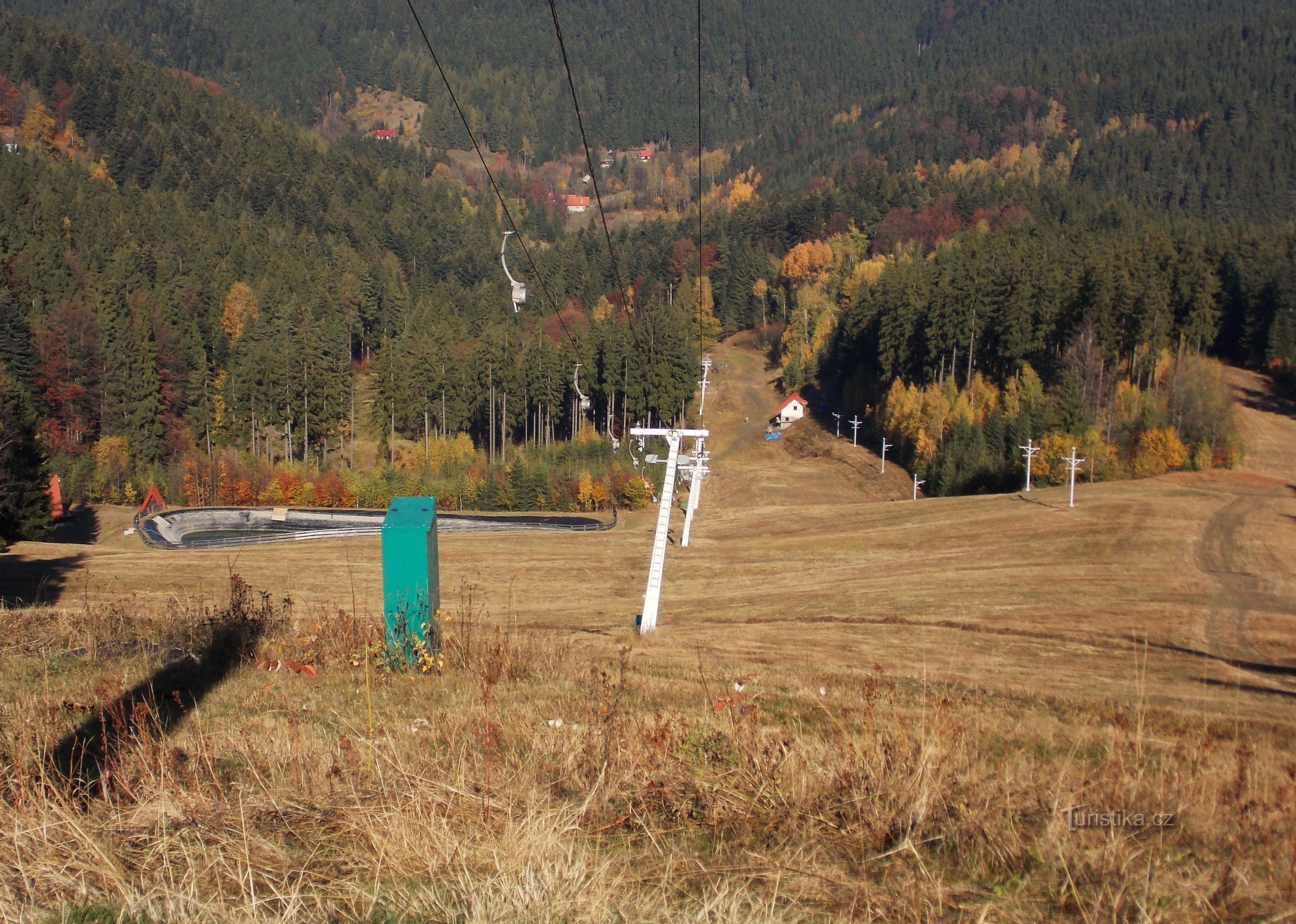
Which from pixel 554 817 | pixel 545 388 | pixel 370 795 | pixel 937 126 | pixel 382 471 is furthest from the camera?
pixel 937 126

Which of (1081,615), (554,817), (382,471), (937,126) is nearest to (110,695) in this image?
(554,817)

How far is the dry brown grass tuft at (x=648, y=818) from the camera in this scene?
142 inches

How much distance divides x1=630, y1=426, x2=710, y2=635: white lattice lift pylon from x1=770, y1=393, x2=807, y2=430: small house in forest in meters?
55.2

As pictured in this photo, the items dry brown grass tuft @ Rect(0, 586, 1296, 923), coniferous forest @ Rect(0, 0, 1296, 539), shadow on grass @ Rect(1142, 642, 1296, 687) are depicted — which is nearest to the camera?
dry brown grass tuft @ Rect(0, 586, 1296, 923)

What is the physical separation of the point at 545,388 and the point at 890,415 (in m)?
25.9

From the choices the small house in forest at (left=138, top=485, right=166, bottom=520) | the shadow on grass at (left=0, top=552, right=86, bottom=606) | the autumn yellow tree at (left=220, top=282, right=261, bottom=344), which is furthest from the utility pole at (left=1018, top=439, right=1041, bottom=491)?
the autumn yellow tree at (left=220, top=282, right=261, bottom=344)

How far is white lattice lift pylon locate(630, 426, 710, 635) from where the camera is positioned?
2233 centimetres

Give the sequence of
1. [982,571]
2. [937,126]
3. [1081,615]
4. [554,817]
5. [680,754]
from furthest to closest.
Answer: [937,126] → [982,571] → [1081,615] → [680,754] → [554,817]

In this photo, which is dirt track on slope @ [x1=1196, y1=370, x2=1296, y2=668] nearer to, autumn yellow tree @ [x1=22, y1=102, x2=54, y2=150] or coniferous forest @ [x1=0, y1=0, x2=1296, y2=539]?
coniferous forest @ [x1=0, y1=0, x2=1296, y2=539]

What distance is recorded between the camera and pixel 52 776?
185 inches

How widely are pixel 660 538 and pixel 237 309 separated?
274 ft

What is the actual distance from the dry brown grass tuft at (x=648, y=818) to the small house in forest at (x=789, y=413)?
3139 inches

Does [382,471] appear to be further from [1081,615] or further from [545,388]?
[1081,615]

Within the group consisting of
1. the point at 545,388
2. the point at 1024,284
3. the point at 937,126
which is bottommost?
the point at 545,388
